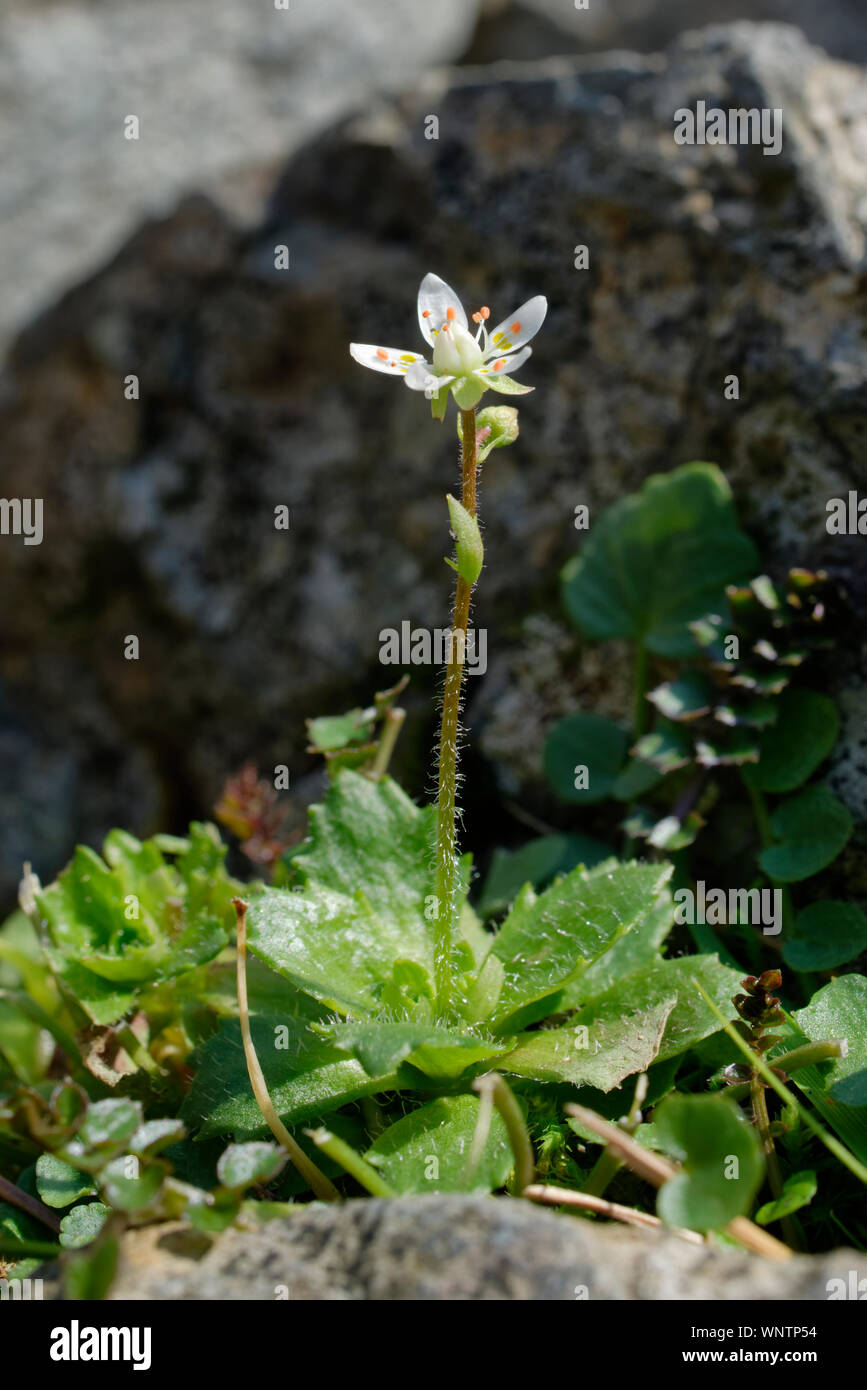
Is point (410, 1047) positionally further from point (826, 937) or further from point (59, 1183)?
point (826, 937)

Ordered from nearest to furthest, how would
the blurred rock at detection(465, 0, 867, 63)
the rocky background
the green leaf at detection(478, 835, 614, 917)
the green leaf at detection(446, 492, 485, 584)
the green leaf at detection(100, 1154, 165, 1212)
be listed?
the green leaf at detection(100, 1154, 165, 1212) → the green leaf at detection(446, 492, 485, 584) → the green leaf at detection(478, 835, 614, 917) → the rocky background → the blurred rock at detection(465, 0, 867, 63)

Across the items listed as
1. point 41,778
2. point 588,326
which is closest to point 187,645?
point 41,778

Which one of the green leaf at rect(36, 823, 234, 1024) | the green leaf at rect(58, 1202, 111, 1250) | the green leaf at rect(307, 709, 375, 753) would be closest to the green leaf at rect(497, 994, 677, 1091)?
the green leaf at rect(36, 823, 234, 1024)

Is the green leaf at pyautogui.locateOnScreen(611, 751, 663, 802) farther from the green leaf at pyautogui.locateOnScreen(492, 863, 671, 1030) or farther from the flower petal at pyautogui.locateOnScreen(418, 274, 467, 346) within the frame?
the flower petal at pyautogui.locateOnScreen(418, 274, 467, 346)

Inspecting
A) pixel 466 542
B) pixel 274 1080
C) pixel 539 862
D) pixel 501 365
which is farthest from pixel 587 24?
pixel 274 1080

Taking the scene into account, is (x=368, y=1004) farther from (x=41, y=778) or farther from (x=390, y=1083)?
(x=41, y=778)

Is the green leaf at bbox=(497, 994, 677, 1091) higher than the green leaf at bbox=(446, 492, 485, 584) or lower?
lower
